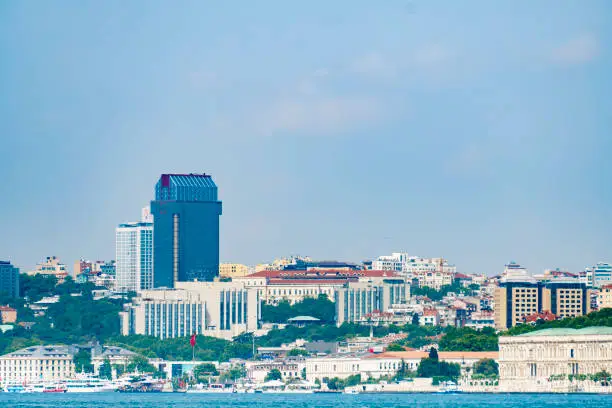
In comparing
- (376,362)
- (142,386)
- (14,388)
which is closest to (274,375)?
(376,362)

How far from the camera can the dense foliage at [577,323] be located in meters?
152

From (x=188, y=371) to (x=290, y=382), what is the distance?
11.4 metres

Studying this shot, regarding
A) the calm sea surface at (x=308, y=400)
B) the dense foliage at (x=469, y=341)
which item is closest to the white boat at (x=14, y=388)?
the calm sea surface at (x=308, y=400)

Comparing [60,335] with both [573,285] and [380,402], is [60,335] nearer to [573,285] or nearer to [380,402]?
[573,285]

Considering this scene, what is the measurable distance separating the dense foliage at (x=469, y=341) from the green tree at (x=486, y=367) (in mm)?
6915

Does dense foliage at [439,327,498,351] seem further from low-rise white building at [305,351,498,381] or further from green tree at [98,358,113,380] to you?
green tree at [98,358,113,380]

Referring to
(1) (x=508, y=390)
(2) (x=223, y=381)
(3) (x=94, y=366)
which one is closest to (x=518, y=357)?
(1) (x=508, y=390)

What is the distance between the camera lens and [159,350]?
180 metres

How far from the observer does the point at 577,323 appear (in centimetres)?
15300

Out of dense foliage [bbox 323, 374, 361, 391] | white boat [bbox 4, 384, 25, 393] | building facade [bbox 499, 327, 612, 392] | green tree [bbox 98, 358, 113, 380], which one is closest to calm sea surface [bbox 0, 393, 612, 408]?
building facade [bbox 499, 327, 612, 392]

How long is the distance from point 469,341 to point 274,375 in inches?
555

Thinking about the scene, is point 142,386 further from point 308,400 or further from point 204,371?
point 308,400

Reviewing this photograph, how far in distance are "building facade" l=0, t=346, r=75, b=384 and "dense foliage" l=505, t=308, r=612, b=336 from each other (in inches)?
1396

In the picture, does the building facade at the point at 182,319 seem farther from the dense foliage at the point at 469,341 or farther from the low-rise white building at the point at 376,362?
the dense foliage at the point at 469,341
